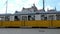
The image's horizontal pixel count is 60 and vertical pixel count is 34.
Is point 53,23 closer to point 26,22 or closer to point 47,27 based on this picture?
point 47,27

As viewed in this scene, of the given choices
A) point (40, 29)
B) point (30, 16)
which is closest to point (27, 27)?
point (40, 29)

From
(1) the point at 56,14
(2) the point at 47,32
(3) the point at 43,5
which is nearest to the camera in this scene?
(2) the point at 47,32

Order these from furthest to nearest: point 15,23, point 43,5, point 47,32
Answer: point 43,5 → point 15,23 → point 47,32

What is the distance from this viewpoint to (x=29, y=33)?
15.9 metres

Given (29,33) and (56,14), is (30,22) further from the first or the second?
(56,14)

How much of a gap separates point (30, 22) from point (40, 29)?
1.52 meters

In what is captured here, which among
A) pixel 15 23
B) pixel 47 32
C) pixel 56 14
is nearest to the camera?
pixel 47 32

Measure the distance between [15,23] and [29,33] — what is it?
2232mm

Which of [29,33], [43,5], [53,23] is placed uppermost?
[43,5]

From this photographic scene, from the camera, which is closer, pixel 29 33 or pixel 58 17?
pixel 29 33

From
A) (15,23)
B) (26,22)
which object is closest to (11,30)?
(15,23)

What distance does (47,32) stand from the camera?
15547 millimetres

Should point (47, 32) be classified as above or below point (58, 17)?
below

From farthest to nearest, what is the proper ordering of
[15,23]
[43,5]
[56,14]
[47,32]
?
[43,5]
[56,14]
[15,23]
[47,32]
